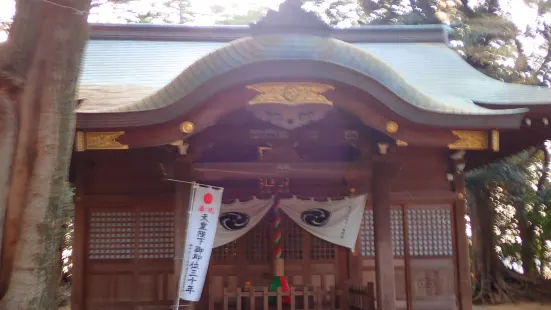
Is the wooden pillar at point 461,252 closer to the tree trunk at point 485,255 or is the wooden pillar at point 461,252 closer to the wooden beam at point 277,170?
the wooden beam at point 277,170

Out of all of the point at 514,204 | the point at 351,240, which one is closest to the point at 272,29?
the point at 351,240

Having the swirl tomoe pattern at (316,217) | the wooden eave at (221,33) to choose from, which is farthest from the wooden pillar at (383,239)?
the wooden eave at (221,33)

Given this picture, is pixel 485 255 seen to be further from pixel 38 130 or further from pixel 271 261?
pixel 38 130

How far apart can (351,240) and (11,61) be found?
14.5 ft

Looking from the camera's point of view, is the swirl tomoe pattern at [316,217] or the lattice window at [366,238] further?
the lattice window at [366,238]

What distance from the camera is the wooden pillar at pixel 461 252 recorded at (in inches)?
283

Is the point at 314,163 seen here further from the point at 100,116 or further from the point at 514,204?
the point at 514,204

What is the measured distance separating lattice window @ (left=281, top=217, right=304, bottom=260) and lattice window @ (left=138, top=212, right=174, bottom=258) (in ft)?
5.22

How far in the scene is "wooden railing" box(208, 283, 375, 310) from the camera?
247 inches

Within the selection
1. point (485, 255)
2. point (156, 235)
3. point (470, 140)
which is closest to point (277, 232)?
point (156, 235)

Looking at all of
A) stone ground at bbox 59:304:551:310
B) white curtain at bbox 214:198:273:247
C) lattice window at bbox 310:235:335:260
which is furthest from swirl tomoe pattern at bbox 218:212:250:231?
stone ground at bbox 59:304:551:310

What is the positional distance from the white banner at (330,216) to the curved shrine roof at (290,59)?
1656 millimetres

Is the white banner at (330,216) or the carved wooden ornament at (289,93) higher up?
the carved wooden ornament at (289,93)

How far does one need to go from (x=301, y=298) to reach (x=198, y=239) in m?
2.17
